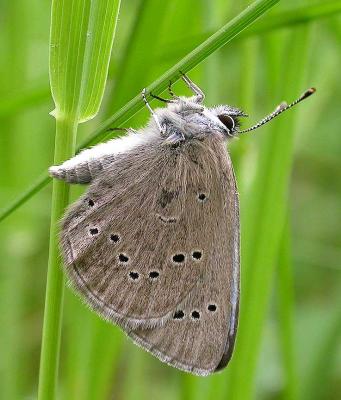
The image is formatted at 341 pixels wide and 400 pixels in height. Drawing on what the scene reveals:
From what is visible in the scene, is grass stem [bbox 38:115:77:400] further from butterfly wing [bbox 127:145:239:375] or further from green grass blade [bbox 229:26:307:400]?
green grass blade [bbox 229:26:307:400]

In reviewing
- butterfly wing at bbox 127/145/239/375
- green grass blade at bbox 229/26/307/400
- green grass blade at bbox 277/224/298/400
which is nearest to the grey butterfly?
butterfly wing at bbox 127/145/239/375

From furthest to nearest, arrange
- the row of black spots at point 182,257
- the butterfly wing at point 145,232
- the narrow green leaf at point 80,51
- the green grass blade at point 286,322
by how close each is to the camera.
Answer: the green grass blade at point 286,322 → the row of black spots at point 182,257 → the butterfly wing at point 145,232 → the narrow green leaf at point 80,51

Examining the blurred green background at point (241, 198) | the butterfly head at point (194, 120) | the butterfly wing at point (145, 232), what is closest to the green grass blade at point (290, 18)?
the blurred green background at point (241, 198)

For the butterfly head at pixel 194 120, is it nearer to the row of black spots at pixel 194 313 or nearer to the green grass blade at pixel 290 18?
the green grass blade at pixel 290 18

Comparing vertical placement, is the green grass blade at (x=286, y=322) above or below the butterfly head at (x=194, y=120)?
below

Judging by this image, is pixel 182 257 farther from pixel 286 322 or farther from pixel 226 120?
pixel 286 322

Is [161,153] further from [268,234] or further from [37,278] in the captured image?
[37,278]

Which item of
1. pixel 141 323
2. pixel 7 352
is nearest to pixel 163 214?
pixel 141 323
